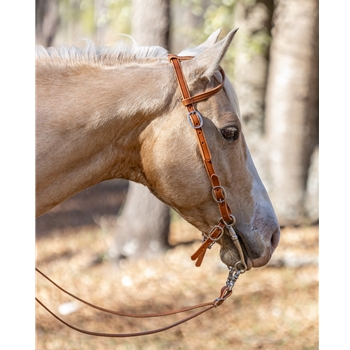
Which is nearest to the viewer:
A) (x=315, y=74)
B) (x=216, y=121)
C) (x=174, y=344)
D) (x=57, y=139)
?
(x=57, y=139)

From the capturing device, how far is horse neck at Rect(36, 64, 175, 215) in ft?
5.99

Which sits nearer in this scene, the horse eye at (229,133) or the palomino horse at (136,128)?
the palomino horse at (136,128)

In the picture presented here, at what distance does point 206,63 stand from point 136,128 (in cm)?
37

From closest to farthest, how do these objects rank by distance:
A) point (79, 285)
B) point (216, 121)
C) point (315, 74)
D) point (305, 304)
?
1. point (216, 121)
2. point (305, 304)
3. point (79, 285)
4. point (315, 74)

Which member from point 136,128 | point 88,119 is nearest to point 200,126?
point 136,128

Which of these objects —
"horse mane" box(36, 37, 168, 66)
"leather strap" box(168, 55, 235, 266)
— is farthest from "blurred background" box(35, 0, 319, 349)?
"horse mane" box(36, 37, 168, 66)

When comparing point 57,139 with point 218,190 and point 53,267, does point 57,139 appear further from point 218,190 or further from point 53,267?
point 53,267

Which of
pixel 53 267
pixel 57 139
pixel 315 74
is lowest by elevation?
pixel 53 267

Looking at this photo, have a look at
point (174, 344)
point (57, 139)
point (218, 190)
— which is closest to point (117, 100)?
point (57, 139)

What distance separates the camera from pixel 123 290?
4734 mm

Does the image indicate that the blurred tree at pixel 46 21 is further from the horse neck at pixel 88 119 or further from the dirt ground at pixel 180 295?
the horse neck at pixel 88 119

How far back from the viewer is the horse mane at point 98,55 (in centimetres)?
192

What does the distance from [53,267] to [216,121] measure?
12.8 feet

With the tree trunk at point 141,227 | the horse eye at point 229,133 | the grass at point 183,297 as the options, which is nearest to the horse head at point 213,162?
the horse eye at point 229,133
